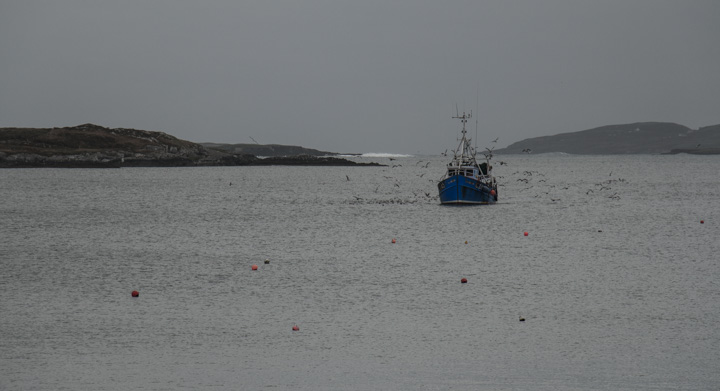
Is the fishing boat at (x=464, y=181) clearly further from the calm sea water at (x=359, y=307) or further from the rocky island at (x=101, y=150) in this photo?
the rocky island at (x=101, y=150)

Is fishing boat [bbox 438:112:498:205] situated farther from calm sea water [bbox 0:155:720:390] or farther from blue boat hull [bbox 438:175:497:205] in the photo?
calm sea water [bbox 0:155:720:390]

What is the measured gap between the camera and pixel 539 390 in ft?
45.0

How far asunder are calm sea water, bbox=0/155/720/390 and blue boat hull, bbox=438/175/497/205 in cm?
1445

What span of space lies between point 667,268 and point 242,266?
52.3 ft

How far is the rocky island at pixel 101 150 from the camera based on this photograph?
493 ft

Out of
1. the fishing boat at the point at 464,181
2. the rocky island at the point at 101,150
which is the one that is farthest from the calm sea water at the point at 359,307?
the rocky island at the point at 101,150

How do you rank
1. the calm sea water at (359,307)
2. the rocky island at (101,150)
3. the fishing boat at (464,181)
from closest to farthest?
1. the calm sea water at (359,307)
2. the fishing boat at (464,181)
3. the rocky island at (101,150)

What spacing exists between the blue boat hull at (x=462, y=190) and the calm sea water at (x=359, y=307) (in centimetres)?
1445

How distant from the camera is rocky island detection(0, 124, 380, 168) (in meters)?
150

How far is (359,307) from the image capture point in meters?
21.5

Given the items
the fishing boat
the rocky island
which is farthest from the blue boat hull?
the rocky island

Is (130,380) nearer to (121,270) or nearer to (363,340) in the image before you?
(363,340)

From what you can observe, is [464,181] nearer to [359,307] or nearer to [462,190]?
[462,190]

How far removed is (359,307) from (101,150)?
15210 centimetres
